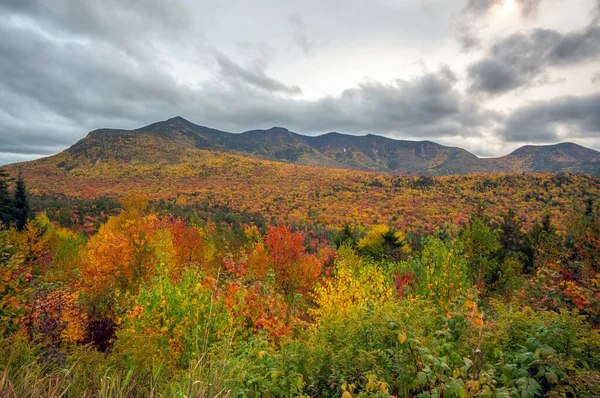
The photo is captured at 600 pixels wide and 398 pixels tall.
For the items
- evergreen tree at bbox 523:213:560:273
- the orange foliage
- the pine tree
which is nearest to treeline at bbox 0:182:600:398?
the orange foliage

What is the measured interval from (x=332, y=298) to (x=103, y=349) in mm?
8060

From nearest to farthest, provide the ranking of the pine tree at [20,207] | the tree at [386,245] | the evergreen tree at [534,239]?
the evergreen tree at [534,239]
the pine tree at [20,207]
the tree at [386,245]

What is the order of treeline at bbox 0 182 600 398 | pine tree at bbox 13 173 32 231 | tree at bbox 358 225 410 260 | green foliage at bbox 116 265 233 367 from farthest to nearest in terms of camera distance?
tree at bbox 358 225 410 260 → pine tree at bbox 13 173 32 231 → green foliage at bbox 116 265 233 367 → treeline at bbox 0 182 600 398

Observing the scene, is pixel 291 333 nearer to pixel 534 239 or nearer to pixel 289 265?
pixel 289 265

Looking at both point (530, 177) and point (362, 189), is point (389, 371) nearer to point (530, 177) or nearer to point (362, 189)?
point (362, 189)

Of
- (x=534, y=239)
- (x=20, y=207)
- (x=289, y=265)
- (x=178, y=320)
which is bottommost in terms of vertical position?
(x=289, y=265)

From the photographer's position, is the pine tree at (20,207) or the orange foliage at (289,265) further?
the pine tree at (20,207)

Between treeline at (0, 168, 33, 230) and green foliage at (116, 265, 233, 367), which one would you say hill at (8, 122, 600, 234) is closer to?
treeline at (0, 168, 33, 230)

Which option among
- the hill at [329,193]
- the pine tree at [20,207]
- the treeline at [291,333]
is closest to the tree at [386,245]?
the treeline at [291,333]

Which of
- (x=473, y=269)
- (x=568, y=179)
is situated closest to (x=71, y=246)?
(x=473, y=269)

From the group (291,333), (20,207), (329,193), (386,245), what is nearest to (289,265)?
(291,333)

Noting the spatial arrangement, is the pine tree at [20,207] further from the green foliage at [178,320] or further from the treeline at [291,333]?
the green foliage at [178,320]

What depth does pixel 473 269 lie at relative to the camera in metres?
19.5

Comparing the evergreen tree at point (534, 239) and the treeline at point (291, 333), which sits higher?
the treeline at point (291, 333)
